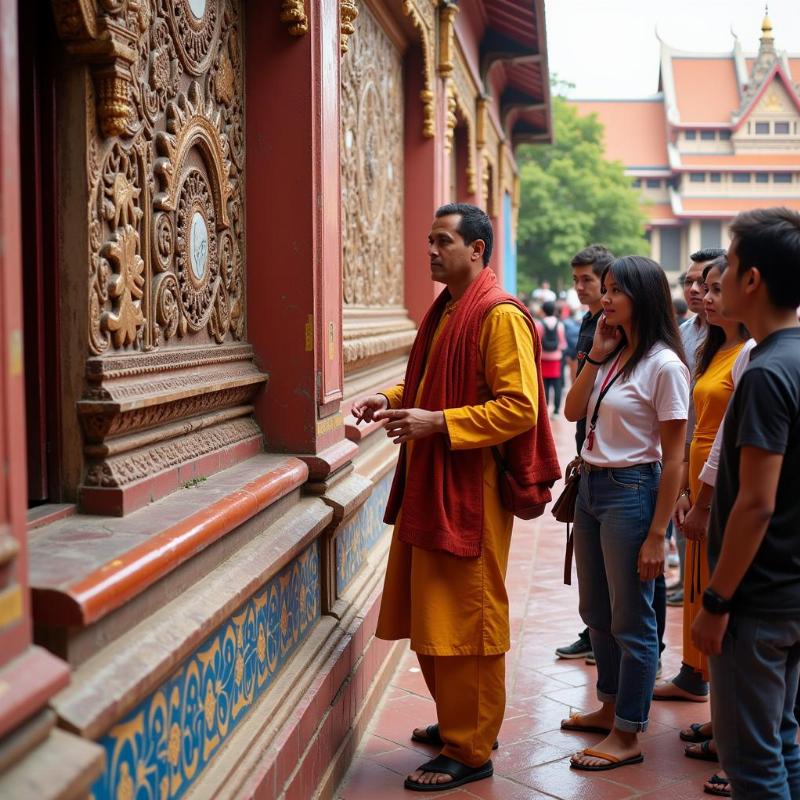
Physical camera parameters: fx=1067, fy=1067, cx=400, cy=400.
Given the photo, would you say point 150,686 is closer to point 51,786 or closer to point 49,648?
point 49,648

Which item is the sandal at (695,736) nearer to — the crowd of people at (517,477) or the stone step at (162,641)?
the crowd of people at (517,477)

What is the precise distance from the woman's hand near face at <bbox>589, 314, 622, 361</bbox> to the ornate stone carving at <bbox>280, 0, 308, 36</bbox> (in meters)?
1.48

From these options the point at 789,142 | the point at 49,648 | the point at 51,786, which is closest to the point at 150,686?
the point at 49,648

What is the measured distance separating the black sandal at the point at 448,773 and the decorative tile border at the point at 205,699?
24.5 inches

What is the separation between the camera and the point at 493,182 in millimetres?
14219

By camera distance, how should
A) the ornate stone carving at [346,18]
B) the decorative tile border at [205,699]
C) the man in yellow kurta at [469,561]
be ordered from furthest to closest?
the ornate stone carving at [346,18] → the man in yellow kurta at [469,561] → the decorative tile border at [205,699]

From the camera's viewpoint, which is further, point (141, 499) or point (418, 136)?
point (418, 136)

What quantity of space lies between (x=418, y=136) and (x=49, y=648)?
599 cm

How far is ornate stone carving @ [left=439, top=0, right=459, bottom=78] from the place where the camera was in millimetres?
7441

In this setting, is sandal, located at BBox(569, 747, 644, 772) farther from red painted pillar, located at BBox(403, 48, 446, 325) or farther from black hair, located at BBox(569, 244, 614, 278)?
red painted pillar, located at BBox(403, 48, 446, 325)

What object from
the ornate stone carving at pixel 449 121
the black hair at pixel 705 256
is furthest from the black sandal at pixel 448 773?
the ornate stone carving at pixel 449 121

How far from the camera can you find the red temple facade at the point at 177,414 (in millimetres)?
1905

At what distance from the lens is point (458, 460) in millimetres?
3564

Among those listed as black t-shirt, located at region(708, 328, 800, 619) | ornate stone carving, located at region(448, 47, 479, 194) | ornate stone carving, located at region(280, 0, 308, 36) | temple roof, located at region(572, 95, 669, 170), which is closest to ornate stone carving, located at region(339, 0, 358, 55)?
ornate stone carving, located at region(280, 0, 308, 36)
